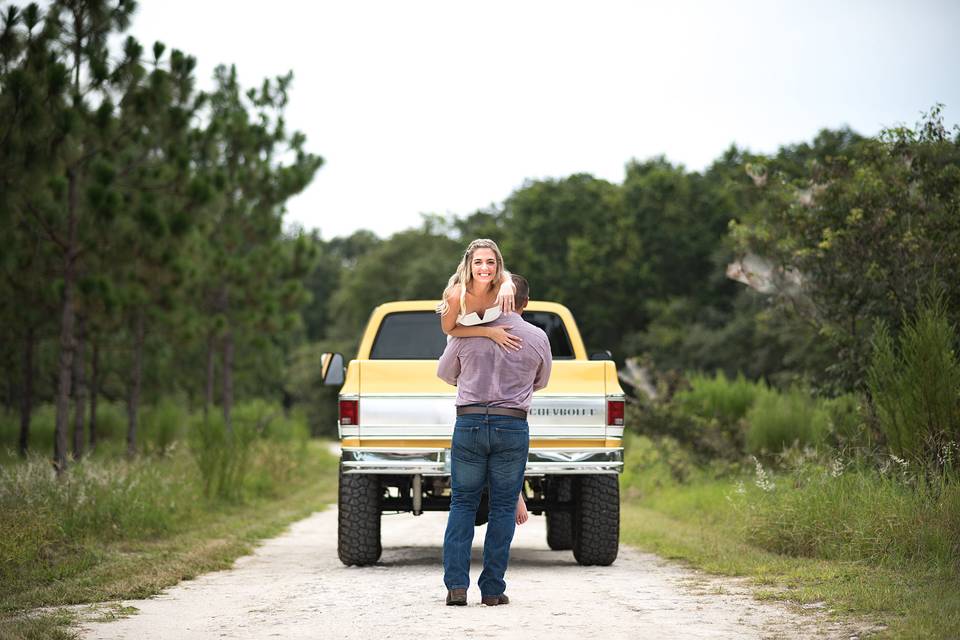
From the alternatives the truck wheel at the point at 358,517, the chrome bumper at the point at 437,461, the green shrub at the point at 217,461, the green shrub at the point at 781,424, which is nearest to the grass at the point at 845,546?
the chrome bumper at the point at 437,461

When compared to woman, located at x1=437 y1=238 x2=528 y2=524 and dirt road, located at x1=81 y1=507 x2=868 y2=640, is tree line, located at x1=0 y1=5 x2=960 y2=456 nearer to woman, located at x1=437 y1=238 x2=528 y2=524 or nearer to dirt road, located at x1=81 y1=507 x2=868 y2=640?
dirt road, located at x1=81 y1=507 x2=868 y2=640

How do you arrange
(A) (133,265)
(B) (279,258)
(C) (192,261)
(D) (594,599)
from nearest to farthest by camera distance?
(D) (594,599)
(A) (133,265)
(C) (192,261)
(B) (279,258)

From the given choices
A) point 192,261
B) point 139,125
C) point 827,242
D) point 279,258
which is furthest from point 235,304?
point 827,242

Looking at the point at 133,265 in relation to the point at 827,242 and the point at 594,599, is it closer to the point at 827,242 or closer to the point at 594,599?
the point at 827,242

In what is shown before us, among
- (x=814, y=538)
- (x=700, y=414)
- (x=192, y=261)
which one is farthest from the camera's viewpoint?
(x=192, y=261)

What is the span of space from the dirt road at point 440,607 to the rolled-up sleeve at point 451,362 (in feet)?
4.50

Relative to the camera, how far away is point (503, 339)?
25.4 ft

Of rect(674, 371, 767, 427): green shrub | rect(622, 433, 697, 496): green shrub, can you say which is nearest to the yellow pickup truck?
rect(622, 433, 697, 496): green shrub

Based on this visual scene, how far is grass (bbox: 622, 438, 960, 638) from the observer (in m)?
7.54

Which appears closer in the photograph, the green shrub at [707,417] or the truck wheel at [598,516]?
the truck wheel at [598,516]

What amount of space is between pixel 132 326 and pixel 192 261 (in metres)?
3.53

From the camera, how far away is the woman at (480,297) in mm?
7742

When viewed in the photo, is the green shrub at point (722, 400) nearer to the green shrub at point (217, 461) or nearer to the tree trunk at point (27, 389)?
the green shrub at point (217, 461)

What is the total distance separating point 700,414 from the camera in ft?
69.9
